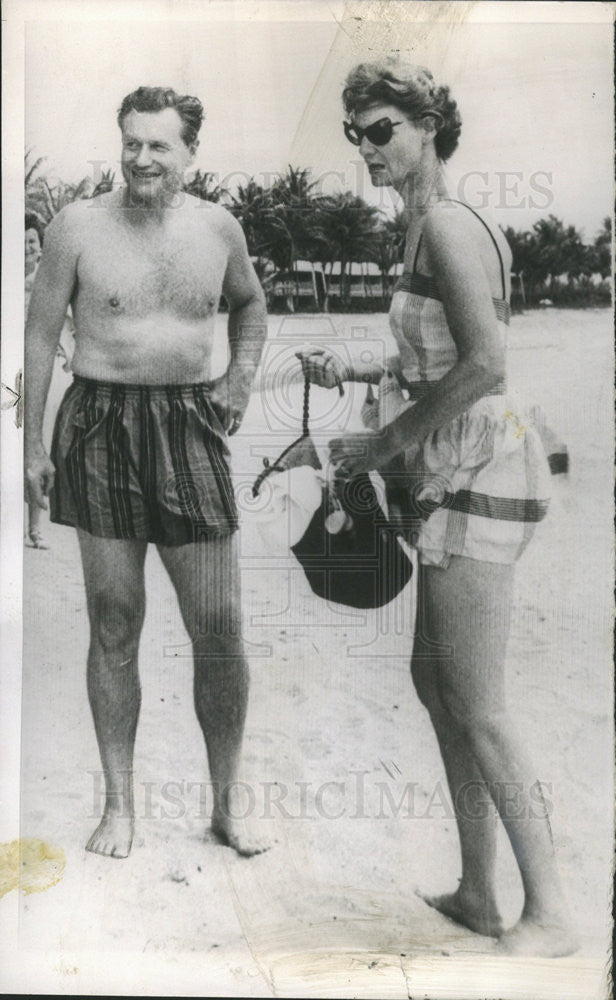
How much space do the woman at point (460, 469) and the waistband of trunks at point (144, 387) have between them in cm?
28

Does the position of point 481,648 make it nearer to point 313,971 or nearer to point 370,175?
point 313,971

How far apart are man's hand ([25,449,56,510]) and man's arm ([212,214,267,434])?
460 mm

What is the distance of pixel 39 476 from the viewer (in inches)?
97.3

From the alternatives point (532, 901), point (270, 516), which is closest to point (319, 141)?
point (270, 516)

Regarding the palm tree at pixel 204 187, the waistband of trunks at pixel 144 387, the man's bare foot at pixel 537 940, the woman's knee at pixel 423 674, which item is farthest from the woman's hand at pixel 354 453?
the man's bare foot at pixel 537 940

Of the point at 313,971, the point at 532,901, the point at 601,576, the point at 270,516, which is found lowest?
the point at 313,971

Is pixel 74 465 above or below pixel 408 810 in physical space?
above

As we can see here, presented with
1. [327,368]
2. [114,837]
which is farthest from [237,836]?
[327,368]

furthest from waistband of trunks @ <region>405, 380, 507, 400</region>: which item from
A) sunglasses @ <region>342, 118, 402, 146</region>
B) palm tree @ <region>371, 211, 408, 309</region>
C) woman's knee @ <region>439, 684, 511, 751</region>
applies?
woman's knee @ <region>439, 684, 511, 751</region>

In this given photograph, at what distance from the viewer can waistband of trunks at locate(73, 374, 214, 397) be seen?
2424 mm

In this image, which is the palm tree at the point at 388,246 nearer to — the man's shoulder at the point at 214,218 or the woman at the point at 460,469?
the woman at the point at 460,469

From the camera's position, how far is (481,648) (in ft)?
7.96

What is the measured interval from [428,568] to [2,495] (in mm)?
1080

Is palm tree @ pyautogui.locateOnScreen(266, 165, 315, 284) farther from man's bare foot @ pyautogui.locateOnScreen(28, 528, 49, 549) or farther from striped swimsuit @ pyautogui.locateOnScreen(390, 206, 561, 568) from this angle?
man's bare foot @ pyautogui.locateOnScreen(28, 528, 49, 549)
